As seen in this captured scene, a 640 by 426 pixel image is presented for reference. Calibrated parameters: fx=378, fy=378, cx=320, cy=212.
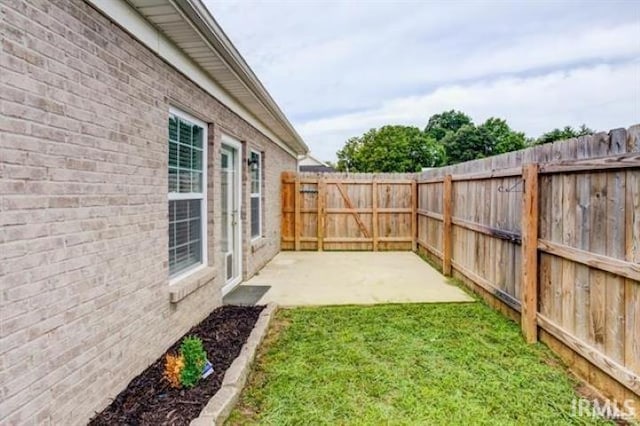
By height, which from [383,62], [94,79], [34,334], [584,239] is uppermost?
[383,62]

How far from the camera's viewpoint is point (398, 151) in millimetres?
27422

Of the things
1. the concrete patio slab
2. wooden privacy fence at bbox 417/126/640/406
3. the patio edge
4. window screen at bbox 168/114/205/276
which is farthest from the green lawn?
window screen at bbox 168/114/205/276

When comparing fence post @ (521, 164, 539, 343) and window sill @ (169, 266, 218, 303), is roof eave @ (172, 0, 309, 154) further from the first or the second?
fence post @ (521, 164, 539, 343)

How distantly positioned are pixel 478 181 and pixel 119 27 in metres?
4.91

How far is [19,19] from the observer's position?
Result: 1845 millimetres

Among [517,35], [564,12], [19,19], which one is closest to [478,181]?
[564,12]

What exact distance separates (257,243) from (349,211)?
359 centimetres

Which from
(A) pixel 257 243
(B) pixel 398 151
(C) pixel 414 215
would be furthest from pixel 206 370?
(B) pixel 398 151

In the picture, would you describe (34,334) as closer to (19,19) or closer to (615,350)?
(19,19)

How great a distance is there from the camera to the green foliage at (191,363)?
9.34 feet

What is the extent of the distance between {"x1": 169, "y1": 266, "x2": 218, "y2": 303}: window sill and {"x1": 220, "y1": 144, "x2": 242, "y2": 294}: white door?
104 cm

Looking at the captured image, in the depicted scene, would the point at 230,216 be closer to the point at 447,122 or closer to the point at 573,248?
the point at 573,248

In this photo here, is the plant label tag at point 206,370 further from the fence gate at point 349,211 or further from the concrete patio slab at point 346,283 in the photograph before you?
the fence gate at point 349,211

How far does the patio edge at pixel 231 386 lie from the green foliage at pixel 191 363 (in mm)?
213
